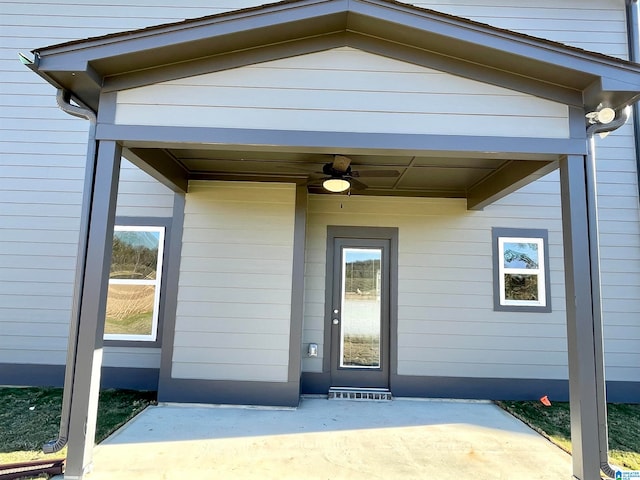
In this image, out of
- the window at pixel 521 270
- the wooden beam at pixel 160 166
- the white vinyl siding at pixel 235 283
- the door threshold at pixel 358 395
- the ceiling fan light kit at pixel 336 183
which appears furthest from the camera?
the window at pixel 521 270

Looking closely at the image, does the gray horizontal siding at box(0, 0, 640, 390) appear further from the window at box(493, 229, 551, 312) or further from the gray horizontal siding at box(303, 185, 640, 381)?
the window at box(493, 229, 551, 312)

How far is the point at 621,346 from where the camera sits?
201 inches

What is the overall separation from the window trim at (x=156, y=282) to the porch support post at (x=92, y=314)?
218 centimetres

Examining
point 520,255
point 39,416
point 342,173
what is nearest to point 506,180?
point 520,255

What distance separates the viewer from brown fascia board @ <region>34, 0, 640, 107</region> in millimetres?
2807

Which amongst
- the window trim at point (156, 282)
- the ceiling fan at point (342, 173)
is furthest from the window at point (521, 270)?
the window trim at point (156, 282)

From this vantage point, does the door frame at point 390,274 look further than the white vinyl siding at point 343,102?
Yes

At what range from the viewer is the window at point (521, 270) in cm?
516

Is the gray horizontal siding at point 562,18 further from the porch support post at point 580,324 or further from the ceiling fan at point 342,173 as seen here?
the porch support post at point 580,324

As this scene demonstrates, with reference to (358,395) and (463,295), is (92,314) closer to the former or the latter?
(358,395)

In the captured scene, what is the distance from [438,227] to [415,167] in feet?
4.43

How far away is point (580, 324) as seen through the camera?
284 cm

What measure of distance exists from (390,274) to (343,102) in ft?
9.24

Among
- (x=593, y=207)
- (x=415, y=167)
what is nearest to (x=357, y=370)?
(x=415, y=167)
